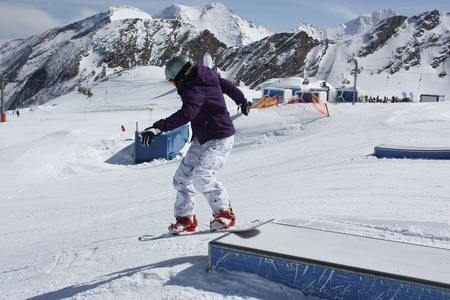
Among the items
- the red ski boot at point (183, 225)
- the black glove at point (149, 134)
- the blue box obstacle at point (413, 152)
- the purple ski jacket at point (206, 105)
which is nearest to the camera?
the black glove at point (149, 134)

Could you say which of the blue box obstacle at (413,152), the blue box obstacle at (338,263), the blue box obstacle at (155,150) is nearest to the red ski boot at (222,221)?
the blue box obstacle at (338,263)

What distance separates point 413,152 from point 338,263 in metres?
7.10

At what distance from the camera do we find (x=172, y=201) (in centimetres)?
796

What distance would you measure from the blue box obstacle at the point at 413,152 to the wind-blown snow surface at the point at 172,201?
385 mm

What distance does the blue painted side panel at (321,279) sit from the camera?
89.4 inches

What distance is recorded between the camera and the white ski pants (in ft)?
12.9

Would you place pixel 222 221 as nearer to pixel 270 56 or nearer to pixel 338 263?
pixel 338 263

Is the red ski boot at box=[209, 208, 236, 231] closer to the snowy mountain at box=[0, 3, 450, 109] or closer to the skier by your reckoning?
the skier

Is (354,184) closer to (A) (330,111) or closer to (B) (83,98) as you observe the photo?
(A) (330,111)

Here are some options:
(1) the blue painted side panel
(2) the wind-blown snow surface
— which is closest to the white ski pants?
(2) the wind-blown snow surface

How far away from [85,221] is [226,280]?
5.29m

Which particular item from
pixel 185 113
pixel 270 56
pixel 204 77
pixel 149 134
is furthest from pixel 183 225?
pixel 270 56

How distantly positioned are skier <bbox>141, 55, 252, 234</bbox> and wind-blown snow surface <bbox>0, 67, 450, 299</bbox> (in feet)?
1.22

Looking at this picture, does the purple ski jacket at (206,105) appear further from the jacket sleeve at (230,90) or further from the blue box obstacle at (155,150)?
the blue box obstacle at (155,150)
